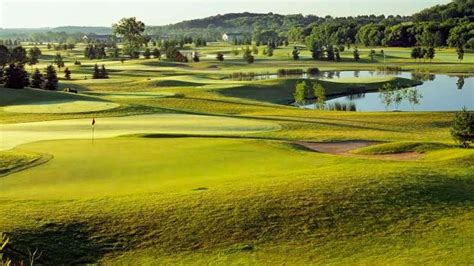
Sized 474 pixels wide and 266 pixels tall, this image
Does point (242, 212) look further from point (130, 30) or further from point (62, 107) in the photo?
point (130, 30)

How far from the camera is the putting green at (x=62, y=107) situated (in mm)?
56281

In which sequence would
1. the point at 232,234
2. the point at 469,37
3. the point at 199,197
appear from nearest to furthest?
the point at 232,234 → the point at 199,197 → the point at 469,37

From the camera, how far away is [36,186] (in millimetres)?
23391

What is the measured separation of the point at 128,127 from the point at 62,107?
15.1 metres

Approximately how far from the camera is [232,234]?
756 inches

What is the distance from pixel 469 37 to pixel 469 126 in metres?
153

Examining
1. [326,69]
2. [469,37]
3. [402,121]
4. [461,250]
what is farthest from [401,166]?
[469,37]

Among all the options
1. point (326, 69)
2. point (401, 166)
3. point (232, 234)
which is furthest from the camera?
point (326, 69)

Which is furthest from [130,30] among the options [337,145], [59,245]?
[59,245]

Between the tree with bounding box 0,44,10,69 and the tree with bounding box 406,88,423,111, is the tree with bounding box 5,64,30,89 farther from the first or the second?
the tree with bounding box 406,88,423,111

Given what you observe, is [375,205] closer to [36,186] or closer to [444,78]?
[36,186]

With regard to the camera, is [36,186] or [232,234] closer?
[232,234]

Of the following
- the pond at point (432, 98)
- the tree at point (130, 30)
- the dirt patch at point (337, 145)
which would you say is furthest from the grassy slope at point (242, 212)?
the tree at point (130, 30)

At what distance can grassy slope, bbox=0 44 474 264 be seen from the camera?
714 inches
